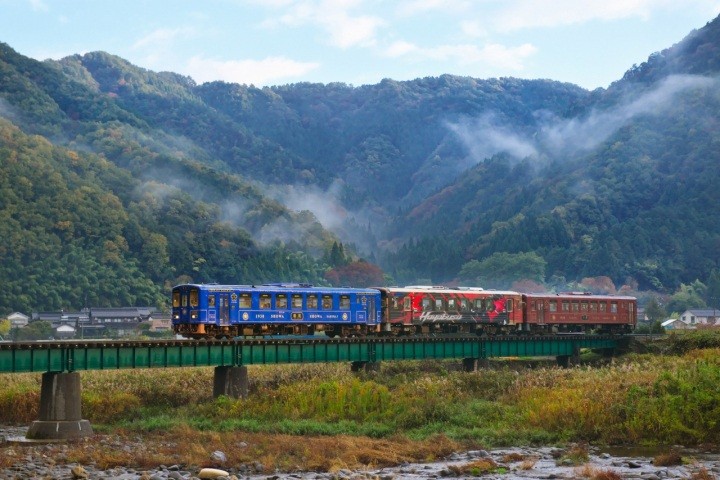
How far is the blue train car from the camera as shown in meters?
68.3

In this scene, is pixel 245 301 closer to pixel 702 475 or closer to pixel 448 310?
pixel 448 310

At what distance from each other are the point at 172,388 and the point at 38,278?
10184cm

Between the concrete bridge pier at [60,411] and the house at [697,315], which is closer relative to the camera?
the concrete bridge pier at [60,411]

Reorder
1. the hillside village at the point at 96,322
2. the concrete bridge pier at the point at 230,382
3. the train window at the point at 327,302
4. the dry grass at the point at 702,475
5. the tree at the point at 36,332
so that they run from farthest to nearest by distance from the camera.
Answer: the hillside village at the point at 96,322, the tree at the point at 36,332, the train window at the point at 327,302, the concrete bridge pier at the point at 230,382, the dry grass at the point at 702,475

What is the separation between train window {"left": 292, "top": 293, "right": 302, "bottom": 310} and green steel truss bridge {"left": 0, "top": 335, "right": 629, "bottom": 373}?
2.46 metres

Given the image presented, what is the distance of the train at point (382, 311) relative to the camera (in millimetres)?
68938

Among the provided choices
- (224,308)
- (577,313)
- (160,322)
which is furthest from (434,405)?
(160,322)

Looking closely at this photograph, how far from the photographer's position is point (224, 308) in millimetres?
68562

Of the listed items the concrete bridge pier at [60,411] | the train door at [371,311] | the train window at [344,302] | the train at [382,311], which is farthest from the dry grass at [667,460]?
the train door at [371,311]

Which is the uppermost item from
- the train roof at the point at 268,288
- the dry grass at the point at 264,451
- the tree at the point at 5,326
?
the train roof at the point at 268,288

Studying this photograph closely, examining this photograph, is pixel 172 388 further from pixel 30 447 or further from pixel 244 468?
pixel 244 468

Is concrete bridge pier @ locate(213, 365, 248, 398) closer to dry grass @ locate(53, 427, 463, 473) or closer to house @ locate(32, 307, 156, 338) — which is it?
dry grass @ locate(53, 427, 463, 473)

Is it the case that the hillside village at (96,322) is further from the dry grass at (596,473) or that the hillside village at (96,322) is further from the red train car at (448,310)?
the dry grass at (596,473)

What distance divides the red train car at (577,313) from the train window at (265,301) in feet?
105
